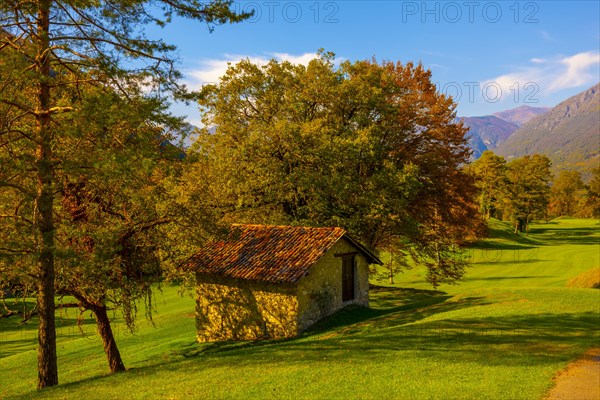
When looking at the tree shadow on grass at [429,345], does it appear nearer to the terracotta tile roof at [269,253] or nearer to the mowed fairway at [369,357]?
the mowed fairway at [369,357]

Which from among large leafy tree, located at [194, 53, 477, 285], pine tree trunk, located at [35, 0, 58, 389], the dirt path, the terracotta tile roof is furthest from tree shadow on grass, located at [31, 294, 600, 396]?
large leafy tree, located at [194, 53, 477, 285]

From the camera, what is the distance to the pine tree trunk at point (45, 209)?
1197 cm

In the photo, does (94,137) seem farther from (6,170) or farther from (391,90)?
(391,90)

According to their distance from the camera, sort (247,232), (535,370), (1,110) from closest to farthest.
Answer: (535,370) < (1,110) < (247,232)

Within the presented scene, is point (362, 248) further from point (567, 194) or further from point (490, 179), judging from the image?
point (567, 194)

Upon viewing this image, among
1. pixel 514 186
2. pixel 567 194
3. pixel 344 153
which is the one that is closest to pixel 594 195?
pixel 567 194

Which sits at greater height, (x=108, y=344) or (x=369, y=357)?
(x=369, y=357)

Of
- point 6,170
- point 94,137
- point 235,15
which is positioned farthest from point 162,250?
point 235,15

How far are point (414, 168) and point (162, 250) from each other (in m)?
14.6

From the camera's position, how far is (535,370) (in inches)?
428

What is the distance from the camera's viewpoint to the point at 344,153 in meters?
24.8

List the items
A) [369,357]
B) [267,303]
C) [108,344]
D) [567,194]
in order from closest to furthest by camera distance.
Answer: [369,357]
[108,344]
[267,303]
[567,194]

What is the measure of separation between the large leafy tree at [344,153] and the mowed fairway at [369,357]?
246 inches

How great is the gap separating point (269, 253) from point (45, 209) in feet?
36.2
